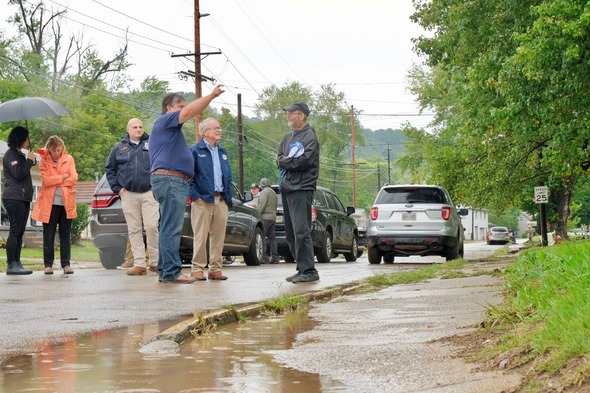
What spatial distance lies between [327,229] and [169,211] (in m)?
11.9

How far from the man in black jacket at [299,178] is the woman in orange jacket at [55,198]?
3.57 metres

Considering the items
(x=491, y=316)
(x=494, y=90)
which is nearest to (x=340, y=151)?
(x=494, y=90)

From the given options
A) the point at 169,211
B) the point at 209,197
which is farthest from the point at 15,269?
the point at 169,211

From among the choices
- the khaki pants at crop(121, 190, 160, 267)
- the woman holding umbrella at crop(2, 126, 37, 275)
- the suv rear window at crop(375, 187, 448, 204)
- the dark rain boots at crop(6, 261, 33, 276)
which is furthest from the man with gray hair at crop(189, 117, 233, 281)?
the suv rear window at crop(375, 187, 448, 204)

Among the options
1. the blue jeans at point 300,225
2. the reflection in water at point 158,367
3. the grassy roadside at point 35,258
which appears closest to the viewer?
the reflection in water at point 158,367

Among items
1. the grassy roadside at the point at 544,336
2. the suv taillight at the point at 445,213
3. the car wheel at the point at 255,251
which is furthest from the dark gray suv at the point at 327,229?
the grassy roadside at the point at 544,336

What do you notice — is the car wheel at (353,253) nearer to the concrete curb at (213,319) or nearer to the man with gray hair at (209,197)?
the man with gray hair at (209,197)

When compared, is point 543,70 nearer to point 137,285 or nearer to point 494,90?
point 494,90

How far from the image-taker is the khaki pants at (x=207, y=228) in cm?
1222

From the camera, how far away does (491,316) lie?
6.37 meters

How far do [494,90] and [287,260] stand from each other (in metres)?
6.98

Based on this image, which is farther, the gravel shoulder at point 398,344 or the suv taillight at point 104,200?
the suv taillight at point 104,200

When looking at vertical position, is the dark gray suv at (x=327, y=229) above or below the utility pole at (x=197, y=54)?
below

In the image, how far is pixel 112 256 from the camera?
57.3 ft
